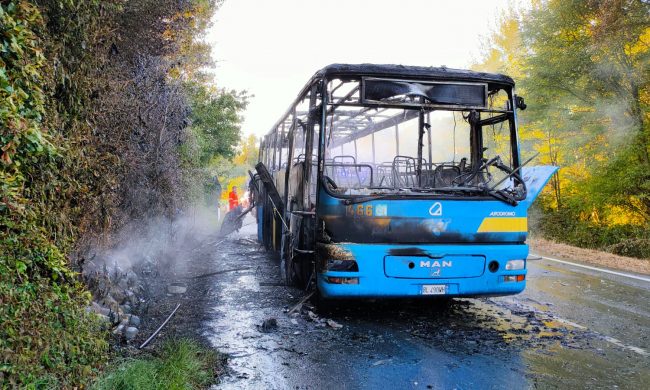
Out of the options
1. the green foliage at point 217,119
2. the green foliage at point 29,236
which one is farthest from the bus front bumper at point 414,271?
the green foliage at point 217,119

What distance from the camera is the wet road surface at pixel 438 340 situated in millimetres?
4062

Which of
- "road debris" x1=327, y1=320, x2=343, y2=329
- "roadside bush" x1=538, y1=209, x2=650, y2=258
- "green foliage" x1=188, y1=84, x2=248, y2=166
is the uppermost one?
"green foliage" x1=188, y1=84, x2=248, y2=166

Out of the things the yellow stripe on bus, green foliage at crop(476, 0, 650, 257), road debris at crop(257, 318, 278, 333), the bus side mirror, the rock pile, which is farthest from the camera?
green foliage at crop(476, 0, 650, 257)

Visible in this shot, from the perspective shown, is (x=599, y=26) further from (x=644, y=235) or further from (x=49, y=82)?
(x=49, y=82)

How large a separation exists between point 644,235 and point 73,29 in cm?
1590

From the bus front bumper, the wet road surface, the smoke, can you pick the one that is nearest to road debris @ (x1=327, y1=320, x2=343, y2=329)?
the wet road surface

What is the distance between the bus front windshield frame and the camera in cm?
589

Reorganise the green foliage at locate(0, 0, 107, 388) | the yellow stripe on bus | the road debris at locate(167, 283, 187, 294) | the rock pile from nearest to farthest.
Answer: the green foliage at locate(0, 0, 107, 388), the rock pile, the yellow stripe on bus, the road debris at locate(167, 283, 187, 294)

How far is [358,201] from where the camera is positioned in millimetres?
5578

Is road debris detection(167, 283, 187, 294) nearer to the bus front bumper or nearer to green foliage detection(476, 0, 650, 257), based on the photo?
the bus front bumper

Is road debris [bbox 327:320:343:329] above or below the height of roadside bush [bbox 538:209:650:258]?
below

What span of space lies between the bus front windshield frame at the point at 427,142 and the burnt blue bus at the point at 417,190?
0.05 ft

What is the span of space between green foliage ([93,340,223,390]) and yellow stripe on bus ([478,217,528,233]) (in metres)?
3.33

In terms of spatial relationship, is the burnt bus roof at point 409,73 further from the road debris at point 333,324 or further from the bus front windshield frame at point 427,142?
the road debris at point 333,324
